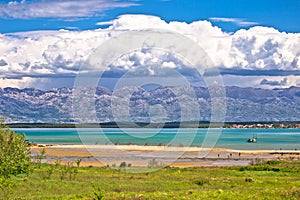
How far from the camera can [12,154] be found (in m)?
49.3

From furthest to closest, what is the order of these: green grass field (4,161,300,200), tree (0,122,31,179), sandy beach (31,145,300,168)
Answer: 1. sandy beach (31,145,300,168)
2. tree (0,122,31,179)
3. green grass field (4,161,300,200)

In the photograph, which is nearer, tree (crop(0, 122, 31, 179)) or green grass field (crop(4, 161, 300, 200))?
green grass field (crop(4, 161, 300, 200))

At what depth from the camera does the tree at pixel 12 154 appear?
156ft

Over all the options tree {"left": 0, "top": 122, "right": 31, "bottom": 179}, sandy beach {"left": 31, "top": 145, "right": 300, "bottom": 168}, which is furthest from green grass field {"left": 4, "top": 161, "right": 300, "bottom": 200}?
sandy beach {"left": 31, "top": 145, "right": 300, "bottom": 168}

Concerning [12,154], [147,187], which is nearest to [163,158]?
[147,187]

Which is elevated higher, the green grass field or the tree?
the tree

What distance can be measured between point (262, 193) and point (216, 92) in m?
11.4

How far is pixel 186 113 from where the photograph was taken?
171ft

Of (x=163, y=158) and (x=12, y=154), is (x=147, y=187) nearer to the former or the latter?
(x=12, y=154)

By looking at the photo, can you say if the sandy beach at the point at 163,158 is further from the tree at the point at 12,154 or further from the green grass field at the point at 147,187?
the tree at the point at 12,154

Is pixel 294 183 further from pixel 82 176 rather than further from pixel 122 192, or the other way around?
pixel 82 176

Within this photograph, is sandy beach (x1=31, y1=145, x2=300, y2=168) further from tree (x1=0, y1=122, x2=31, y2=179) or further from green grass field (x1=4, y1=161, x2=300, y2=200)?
tree (x1=0, y1=122, x2=31, y2=179)

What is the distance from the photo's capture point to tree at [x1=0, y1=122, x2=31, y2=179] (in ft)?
156

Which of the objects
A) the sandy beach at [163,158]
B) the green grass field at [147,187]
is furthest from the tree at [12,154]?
the sandy beach at [163,158]
